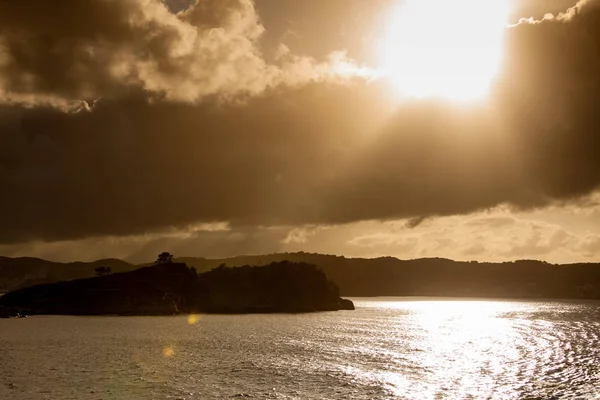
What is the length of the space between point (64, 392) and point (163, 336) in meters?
73.8

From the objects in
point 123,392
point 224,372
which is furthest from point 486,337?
point 123,392

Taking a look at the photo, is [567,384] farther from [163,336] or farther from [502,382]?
[163,336]

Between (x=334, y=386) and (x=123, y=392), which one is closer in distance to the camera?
(x=123, y=392)

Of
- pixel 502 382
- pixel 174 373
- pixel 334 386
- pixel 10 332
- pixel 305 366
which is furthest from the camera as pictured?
pixel 10 332

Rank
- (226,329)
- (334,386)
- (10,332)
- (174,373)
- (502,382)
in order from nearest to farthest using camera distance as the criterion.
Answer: (334,386), (502,382), (174,373), (10,332), (226,329)

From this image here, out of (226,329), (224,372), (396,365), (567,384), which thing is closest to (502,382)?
(567,384)

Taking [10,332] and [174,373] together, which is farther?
[10,332]

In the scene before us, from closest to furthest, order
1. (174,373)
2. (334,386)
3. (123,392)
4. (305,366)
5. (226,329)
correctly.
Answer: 1. (123,392)
2. (334,386)
3. (174,373)
4. (305,366)
5. (226,329)

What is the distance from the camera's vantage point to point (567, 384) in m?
65.8

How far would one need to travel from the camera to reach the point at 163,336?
132 m

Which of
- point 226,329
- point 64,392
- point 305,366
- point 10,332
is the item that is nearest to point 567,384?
point 305,366

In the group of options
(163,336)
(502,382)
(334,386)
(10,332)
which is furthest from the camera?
(10,332)

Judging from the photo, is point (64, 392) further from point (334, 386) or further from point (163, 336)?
point (163, 336)

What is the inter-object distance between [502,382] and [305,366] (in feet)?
89.2
